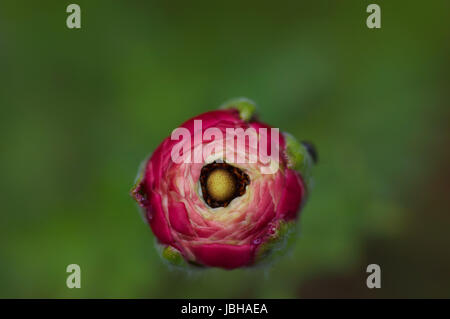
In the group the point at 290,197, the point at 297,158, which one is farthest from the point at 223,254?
the point at 297,158

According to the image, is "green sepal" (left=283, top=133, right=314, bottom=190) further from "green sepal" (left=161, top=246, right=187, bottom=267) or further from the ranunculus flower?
"green sepal" (left=161, top=246, right=187, bottom=267)

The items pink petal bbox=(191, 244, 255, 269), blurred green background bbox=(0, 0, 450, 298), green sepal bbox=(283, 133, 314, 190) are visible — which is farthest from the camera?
blurred green background bbox=(0, 0, 450, 298)

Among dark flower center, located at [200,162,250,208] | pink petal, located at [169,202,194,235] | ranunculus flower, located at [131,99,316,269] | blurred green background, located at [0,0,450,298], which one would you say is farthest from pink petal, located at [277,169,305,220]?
blurred green background, located at [0,0,450,298]

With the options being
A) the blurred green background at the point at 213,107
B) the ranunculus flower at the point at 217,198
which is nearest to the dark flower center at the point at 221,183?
the ranunculus flower at the point at 217,198

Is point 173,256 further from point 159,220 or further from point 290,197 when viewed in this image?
point 290,197
